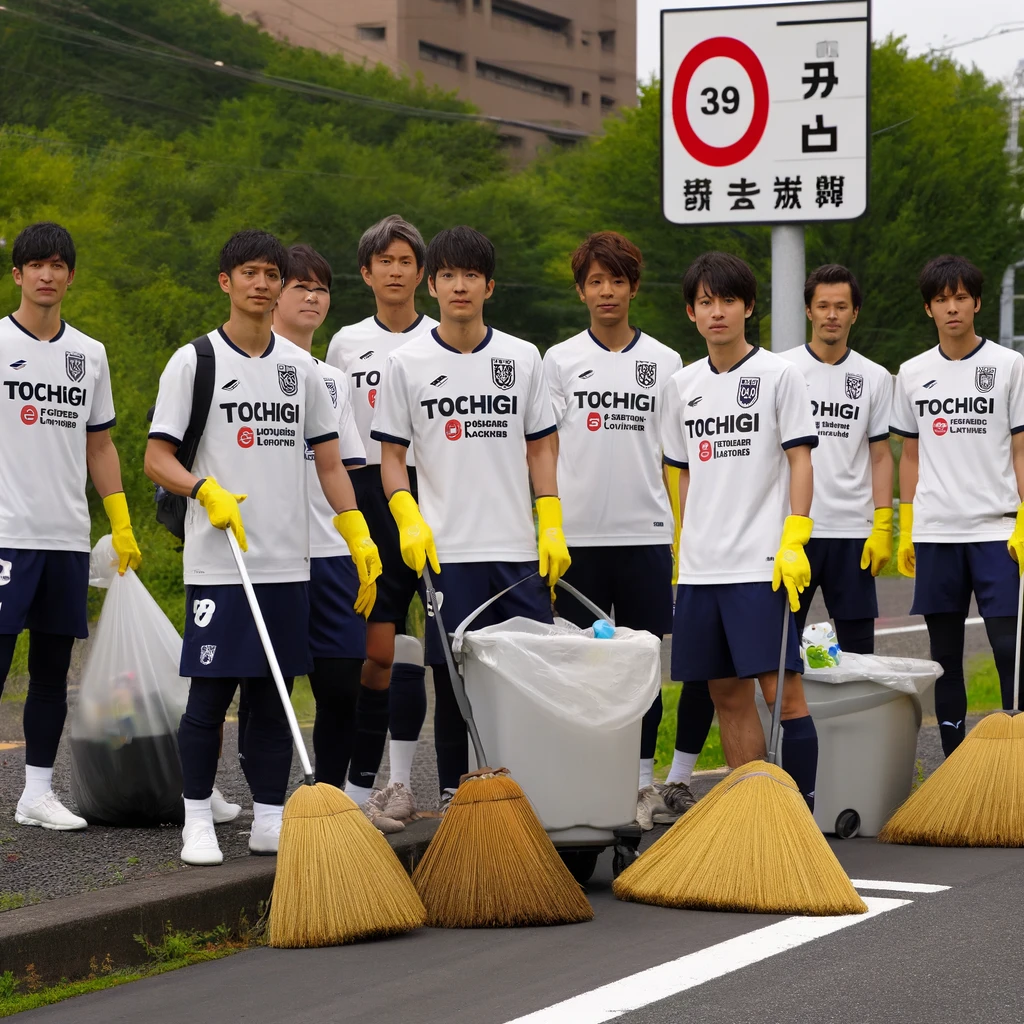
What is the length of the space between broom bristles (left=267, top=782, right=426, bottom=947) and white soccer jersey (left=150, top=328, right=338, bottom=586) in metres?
0.89

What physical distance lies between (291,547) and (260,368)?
55 centimetres

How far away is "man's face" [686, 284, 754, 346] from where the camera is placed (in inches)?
223

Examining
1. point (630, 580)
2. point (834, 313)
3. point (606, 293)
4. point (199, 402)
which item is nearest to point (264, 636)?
point (199, 402)

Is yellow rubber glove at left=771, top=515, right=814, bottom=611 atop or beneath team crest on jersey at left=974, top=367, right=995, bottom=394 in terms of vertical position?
beneath

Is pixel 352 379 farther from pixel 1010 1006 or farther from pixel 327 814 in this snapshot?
pixel 1010 1006

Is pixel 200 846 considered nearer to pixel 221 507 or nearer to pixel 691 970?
pixel 221 507

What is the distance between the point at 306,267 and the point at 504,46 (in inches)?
3068

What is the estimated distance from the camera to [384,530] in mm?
5941

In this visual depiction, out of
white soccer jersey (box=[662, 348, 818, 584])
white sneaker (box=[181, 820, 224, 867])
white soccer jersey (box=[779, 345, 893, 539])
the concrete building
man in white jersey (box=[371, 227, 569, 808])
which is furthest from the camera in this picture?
the concrete building

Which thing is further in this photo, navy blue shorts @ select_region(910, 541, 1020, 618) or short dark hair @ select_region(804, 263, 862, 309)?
short dark hair @ select_region(804, 263, 862, 309)

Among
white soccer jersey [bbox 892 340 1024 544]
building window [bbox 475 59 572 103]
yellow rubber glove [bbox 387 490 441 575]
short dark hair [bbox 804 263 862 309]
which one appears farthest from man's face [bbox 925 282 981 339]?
building window [bbox 475 59 572 103]

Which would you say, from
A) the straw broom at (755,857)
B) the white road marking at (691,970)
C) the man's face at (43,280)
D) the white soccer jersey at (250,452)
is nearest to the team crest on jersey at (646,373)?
the white soccer jersey at (250,452)

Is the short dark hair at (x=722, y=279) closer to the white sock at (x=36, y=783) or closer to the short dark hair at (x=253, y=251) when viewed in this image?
the short dark hair at (x=253, y=251)

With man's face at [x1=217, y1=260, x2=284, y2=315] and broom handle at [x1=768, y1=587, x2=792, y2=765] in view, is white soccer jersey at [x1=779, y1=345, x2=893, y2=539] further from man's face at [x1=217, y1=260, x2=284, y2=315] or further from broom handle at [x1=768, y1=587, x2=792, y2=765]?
man's face at [x1=217, y1=260, x2=284, y2=315]
